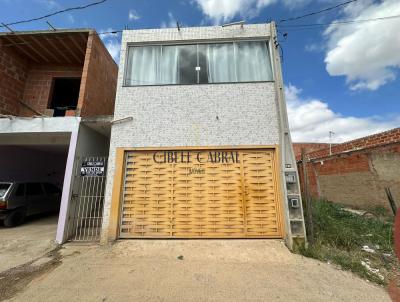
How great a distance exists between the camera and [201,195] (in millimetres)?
5789

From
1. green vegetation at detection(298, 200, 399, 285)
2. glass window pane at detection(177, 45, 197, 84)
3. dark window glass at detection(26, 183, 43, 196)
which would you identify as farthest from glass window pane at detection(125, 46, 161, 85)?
green vegetation at detection(298, 200, 399, 285)

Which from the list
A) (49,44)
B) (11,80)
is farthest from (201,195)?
(11,80)

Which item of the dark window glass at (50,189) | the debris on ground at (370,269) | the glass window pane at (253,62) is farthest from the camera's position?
the dark window glass at (50,189)

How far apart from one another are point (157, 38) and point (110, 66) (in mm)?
2844

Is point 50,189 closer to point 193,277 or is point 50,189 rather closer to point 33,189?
point 33,189

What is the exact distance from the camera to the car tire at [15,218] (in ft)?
23.0

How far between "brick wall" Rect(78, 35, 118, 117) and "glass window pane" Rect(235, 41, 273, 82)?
4.97m

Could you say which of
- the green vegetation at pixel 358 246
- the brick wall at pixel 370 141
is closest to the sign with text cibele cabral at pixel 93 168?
the green vegetation at pixel 358 246

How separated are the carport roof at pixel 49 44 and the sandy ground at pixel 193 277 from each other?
23.0ft

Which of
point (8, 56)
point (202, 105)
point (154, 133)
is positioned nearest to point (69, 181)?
point (154, 133)

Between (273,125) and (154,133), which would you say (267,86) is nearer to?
(273,125)

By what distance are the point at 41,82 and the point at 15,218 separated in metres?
5.54

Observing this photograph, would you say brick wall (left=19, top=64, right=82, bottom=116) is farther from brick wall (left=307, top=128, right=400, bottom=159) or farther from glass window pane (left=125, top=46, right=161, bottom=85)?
brick wall (left=307, top=128, right=400, bottom=159)

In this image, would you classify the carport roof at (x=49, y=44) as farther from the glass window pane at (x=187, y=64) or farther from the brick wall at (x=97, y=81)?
the glass window pane at (x=187, y=64)
